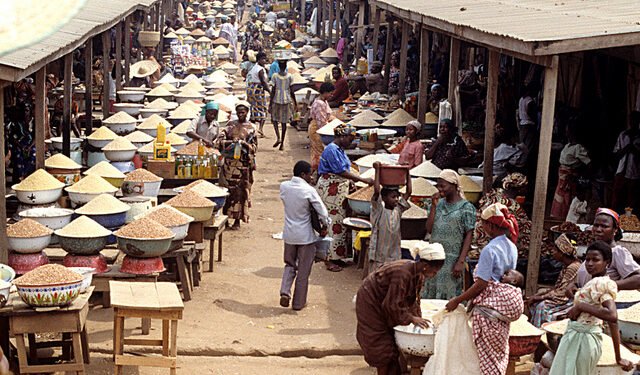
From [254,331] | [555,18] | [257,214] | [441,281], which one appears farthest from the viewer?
[257,214]

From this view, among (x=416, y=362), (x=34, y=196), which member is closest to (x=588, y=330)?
(x=416, y=362)

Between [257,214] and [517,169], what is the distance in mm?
3947

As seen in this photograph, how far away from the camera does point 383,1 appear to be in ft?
56.0

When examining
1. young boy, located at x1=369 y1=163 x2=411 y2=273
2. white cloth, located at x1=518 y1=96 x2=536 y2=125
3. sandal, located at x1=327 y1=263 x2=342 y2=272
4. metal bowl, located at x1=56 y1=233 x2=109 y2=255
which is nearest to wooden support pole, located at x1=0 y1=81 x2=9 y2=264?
metal bowl, located at x1=56 y1=233 x2=109 y2=255

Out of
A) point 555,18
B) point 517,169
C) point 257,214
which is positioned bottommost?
point 257,214

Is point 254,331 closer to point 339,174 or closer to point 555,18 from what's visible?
point 339,174

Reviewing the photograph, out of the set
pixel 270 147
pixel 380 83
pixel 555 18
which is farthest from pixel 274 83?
pixel 555 18

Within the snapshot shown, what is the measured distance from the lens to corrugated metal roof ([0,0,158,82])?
22.4 feet

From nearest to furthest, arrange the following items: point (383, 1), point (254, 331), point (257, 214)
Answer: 1. point (254, 331)
2. point (257, 214)
3. point (383, 1)

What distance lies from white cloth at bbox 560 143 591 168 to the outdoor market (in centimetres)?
3

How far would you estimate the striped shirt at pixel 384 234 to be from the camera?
8.11 meters

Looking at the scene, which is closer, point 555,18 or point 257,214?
point 555,18

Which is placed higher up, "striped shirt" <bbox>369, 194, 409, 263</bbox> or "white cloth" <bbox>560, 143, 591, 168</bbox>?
"white cloth" <bbox>560, 143, 591, 168</bbox>

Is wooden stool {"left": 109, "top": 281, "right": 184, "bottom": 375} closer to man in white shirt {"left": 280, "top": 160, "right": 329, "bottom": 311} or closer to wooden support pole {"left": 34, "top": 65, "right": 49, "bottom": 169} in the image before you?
man in white shirt {"left": 280, "top": 160, "right": 329, "bottom": 311}
